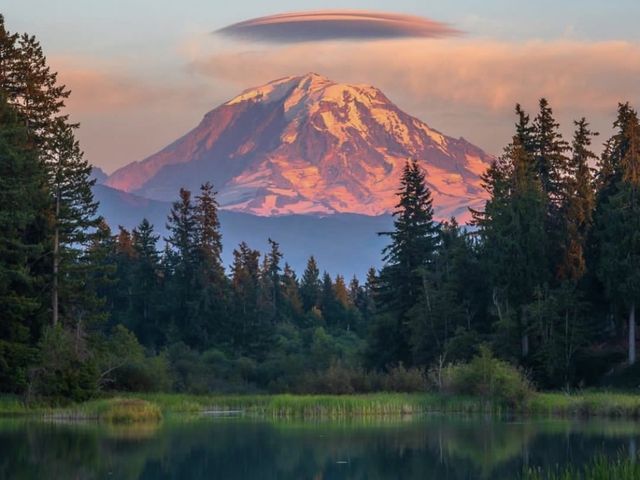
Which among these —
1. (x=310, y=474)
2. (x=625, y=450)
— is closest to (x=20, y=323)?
(x=310, y=474)

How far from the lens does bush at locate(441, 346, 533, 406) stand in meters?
51.8

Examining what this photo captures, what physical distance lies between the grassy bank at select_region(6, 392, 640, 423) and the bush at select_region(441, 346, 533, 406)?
341mm

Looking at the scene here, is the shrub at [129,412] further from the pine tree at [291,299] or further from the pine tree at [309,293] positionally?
the pine tree at [309,293]

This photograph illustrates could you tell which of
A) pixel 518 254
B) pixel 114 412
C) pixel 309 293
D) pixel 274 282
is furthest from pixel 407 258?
pixel 309 293

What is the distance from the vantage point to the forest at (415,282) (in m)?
54.9

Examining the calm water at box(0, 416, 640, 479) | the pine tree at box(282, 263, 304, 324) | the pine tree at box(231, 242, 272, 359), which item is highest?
the pine tree at box(282, 263, 304, 324)

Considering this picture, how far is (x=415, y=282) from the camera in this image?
74.1 metres

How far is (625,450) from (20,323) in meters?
31.6

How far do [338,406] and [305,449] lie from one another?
15283mm

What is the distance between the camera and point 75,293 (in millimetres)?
59188

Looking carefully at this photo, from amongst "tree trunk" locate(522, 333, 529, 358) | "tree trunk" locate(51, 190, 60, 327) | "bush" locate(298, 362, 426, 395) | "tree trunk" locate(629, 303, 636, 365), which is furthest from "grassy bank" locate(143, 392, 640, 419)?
"tree trunk" locate(522, 333, 529, 358)

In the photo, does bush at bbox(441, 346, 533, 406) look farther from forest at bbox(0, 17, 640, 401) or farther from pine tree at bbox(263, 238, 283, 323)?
pine tree at bbox(263, 238, 283, 323)

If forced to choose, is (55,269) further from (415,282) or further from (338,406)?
(415,282)

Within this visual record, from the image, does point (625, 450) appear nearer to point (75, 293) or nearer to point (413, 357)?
point (75, 293)
